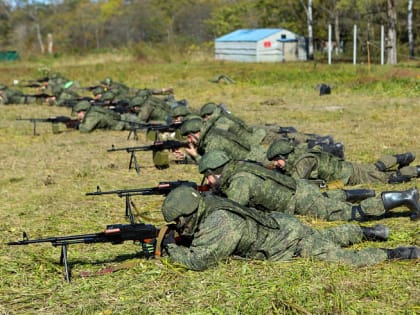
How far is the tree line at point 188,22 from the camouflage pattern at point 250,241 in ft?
89.6

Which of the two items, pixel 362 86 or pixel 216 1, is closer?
pixel 362 86

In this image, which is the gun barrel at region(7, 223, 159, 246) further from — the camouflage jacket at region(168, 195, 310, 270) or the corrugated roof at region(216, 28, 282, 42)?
the corrugated roof at region(216, 28, 282, 42)

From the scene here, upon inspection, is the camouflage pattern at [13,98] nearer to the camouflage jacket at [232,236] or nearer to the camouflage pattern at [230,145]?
the camouflage pattern at [230,145]

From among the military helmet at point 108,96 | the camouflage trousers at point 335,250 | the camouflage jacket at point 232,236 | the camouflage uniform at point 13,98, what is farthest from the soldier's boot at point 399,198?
the camouflage uniform at point 13,98

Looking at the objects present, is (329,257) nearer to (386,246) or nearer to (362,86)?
(386,246)

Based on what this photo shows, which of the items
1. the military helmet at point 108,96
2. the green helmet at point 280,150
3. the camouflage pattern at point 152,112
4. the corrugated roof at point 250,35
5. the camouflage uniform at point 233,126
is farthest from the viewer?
the corrugated roof at point 250,35

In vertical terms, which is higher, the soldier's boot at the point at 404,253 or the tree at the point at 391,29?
the tree at the point at 391,29

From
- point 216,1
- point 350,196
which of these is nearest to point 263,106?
point 350,196

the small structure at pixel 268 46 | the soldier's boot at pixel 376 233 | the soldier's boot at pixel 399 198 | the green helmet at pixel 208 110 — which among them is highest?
the small structure at pixel 268 46

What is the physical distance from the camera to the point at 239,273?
6.22 meters

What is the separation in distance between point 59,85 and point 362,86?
46.6 feet

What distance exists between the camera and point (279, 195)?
7812mm

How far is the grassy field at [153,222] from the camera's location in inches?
223

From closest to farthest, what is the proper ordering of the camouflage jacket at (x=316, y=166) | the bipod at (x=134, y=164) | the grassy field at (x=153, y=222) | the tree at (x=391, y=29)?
the grassy field at (x=153, y=222) < the camouflage jacket at (x=316, y=166) < the bipod at (x=134, y=164) < the tree at (x=391, y=29)
